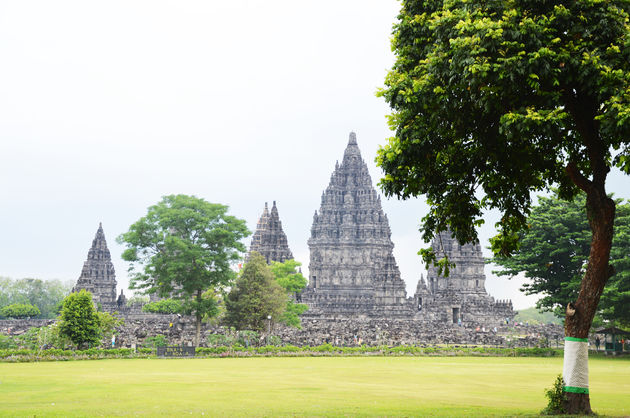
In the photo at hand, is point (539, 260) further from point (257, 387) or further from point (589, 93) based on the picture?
point (589, 93)

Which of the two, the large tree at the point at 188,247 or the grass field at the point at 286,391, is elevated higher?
the large tree at the point at 188,247

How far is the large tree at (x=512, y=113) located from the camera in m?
13.6

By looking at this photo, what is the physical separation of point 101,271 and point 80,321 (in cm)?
7033

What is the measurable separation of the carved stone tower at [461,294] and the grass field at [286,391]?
182 feet

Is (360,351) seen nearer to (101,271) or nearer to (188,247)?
(188,247)

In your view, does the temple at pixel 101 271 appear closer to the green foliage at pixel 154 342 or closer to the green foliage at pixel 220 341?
the green foliage at pixel 154 342

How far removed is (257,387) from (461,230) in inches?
368

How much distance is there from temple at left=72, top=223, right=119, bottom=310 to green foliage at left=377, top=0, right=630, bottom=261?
320ft

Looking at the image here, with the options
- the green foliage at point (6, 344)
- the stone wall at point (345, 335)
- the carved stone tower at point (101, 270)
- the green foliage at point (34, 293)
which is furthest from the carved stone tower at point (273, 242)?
the green foliage at point (6, 344)

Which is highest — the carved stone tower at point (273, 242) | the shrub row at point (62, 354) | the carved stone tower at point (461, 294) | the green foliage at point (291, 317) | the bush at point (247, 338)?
the carved stone tower at point (273, 242)

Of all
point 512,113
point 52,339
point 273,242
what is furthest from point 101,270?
point 512,113

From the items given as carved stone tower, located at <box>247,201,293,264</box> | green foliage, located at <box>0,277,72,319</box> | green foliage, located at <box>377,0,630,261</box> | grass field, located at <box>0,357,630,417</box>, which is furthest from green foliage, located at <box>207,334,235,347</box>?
green foliage, located at <box>0,277,72,319</box>

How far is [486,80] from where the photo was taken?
45.4 ft

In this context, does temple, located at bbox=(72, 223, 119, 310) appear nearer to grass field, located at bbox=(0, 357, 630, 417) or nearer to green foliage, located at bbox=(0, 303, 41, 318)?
green foliage, located at bbox=(0, 303, 41, 318)
